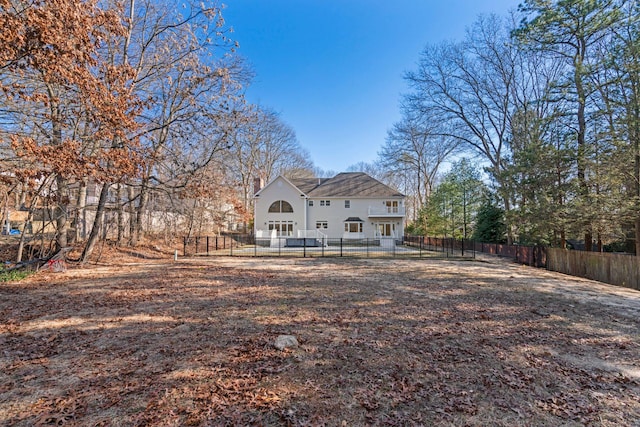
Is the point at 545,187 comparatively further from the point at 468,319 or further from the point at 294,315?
the point at 294,315

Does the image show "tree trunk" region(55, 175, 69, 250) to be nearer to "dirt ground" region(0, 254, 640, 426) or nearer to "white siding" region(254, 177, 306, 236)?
"dirt ground" region(0, 254, 640, 426)

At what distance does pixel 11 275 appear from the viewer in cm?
880

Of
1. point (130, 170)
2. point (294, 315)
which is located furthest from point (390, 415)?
point (130, 170)

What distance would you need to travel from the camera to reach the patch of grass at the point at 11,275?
28.0 feet

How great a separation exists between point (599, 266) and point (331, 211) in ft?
68.5

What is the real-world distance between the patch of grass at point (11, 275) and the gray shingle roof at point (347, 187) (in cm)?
2279

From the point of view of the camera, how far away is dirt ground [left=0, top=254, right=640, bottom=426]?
2875 mm

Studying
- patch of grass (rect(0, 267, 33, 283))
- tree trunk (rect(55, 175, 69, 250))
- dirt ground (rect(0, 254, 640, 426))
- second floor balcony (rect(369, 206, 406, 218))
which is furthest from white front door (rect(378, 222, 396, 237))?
patch of grass (rect(0, 267, 33, 283))

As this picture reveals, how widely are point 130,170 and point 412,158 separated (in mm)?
29574

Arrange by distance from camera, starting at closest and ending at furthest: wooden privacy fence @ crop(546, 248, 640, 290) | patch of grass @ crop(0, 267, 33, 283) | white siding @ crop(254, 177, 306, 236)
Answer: patch of grass @ crop(0, 267, 33, 283) → wooden privacy fence @ crop(546, 248, 640, 290) → white siding @ crop(254, 177, 306, 236)

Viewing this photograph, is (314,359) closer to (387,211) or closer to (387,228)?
(387,211)

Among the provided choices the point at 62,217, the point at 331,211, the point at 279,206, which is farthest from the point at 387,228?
the point at 62,217

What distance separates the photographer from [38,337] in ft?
15.1

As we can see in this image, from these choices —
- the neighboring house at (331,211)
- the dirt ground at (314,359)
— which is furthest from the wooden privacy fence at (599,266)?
the neighboring house at (331,211)
